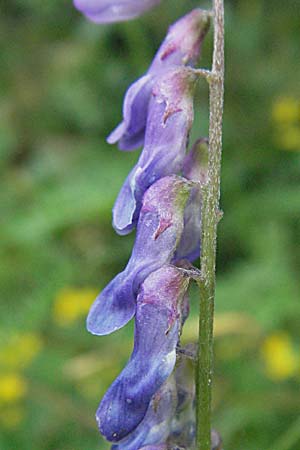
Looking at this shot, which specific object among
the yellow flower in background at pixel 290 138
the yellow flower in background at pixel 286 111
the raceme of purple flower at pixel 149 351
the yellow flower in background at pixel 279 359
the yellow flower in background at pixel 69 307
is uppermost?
the yellow flower in background at pixel 286 111

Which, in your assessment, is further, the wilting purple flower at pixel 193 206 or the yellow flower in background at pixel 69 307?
the yellow flower in background at pixel 69 307

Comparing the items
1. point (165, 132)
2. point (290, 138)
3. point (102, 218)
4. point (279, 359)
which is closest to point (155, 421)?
point (165, 132)

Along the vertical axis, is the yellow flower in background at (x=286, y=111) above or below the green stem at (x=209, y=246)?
above

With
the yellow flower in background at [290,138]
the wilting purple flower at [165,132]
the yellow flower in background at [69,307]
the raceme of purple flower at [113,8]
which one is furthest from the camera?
the yellow flower in background at [290,138]

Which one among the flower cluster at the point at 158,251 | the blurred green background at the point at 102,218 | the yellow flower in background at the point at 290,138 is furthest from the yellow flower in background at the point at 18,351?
the yellow flower in background at the point at 290,138

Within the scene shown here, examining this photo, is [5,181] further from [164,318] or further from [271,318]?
[164,318]

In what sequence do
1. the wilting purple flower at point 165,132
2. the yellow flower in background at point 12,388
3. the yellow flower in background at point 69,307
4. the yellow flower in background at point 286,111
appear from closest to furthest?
the wilting purple flower at point 165,132 → the yellow flower in background at point 12,388 → the yellow flower in background at point 69,307 → the yellow flower in background at point 286,111

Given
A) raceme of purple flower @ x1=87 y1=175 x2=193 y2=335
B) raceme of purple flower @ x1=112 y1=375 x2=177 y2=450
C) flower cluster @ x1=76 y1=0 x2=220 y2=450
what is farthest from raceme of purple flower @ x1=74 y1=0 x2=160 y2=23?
raceme of purple flower @ x1=112 y1=375 x2=177 y2=450

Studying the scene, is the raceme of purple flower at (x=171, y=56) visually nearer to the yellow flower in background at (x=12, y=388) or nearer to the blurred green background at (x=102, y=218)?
the blurred green background at (x=102, y=218)
